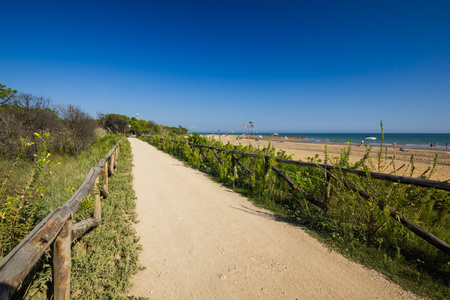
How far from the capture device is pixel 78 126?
13.5m

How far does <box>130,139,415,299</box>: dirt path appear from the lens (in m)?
2.36

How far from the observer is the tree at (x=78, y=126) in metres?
13.1

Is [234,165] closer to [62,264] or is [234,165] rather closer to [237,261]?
[237,261]

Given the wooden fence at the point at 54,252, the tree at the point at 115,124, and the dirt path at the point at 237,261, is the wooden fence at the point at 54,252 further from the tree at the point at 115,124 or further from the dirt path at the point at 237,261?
the tree at the point at 115,124

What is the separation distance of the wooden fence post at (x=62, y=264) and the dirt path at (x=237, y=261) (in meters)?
0.71

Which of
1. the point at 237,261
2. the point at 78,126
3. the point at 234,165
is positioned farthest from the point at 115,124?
the point at 237,261

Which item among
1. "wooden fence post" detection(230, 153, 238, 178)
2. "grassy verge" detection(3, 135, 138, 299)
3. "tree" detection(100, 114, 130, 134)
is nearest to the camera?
"grassy verge" detection(3, 135, 138, 299)

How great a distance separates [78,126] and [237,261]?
598 inches

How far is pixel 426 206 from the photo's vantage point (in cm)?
346

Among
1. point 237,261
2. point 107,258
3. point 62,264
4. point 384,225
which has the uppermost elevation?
point 62,264

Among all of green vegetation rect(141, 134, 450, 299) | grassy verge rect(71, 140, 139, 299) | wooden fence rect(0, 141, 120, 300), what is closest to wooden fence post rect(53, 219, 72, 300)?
wooden fence rect(0, 141, 120, 300)

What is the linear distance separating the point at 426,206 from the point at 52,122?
15.5m

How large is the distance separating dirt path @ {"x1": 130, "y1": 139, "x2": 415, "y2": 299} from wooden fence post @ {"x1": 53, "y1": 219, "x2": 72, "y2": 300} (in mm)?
714

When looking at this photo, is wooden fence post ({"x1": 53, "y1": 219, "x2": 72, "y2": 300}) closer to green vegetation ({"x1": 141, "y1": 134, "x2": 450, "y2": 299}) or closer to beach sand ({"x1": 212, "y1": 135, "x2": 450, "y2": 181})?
green vegetation ({"x1": 141, "y1": 134, "x2": 450, "y2": 299})
